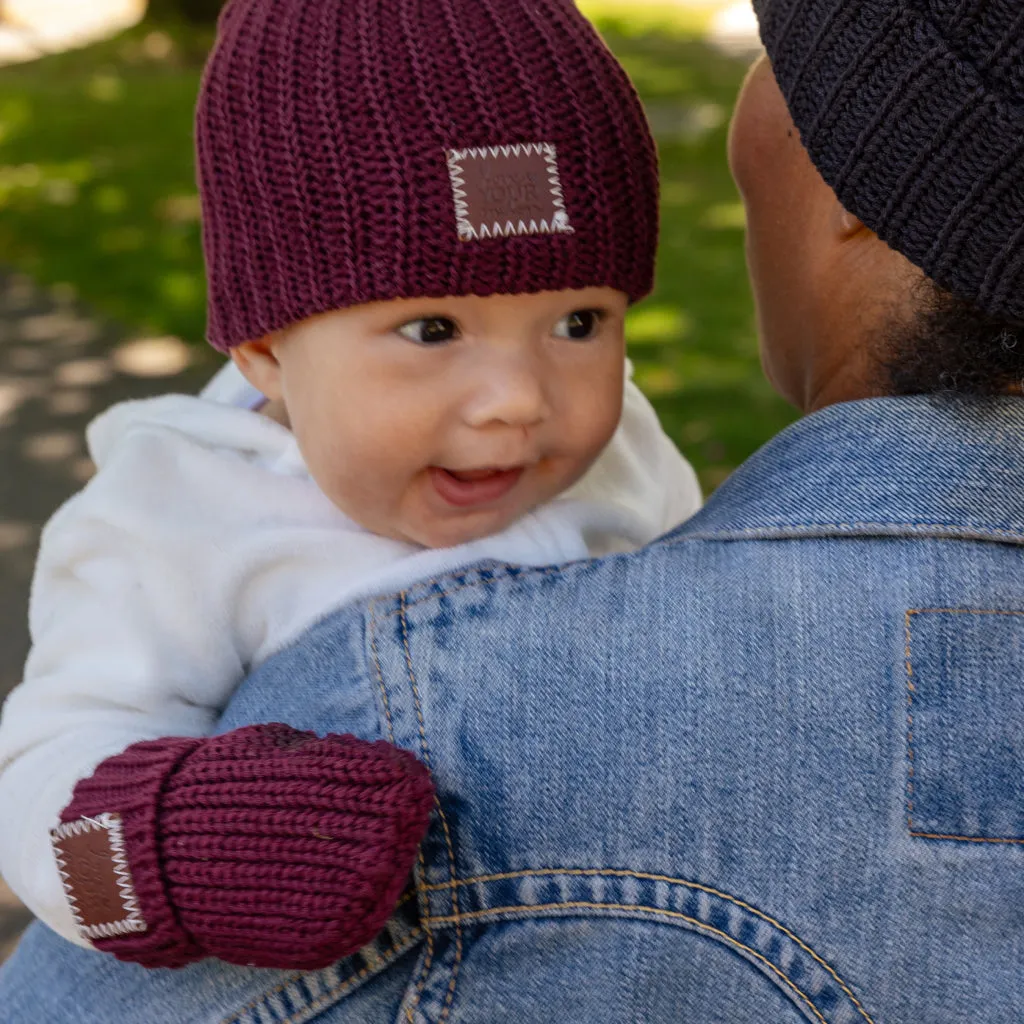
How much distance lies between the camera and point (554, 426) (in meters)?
1.84

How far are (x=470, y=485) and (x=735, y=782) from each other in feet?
1.98

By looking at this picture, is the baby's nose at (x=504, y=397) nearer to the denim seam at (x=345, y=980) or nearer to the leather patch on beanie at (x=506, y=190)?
the leather patch on beanie at (x=506, y=190)

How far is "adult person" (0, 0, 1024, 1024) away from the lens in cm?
143

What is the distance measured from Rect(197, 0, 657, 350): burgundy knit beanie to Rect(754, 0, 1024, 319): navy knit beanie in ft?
1.01

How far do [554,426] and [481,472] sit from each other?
0.38 feet

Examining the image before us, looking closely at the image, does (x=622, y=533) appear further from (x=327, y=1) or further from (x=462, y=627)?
(x=327, y=1)

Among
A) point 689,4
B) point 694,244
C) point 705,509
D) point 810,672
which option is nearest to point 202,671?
point 705,509

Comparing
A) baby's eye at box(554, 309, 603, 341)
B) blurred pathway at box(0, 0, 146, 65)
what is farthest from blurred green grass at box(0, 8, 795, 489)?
baby's eye at box(554, 309, 603, 341)

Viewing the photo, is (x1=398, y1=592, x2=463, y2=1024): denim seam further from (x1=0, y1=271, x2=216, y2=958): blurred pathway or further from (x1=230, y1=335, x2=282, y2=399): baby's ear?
(x1=0, y1=271, x2=216, y2=958): blurred pathway

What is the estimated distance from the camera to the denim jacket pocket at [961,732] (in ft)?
4.67

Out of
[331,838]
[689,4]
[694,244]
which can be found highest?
[331,838]

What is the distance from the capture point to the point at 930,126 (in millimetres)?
1485

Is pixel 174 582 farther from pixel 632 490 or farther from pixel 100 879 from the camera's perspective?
pixel 632 490

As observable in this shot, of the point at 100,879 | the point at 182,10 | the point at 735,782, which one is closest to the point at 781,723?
the point at 735,782
